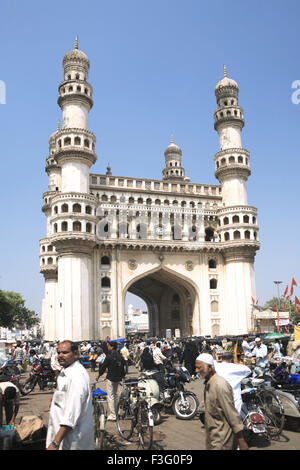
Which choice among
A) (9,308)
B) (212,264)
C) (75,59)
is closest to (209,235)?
(212,264)

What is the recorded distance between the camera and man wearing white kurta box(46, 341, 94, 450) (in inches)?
160

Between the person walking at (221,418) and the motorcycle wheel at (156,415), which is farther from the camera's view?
the motorcycle wheel at (156,415)

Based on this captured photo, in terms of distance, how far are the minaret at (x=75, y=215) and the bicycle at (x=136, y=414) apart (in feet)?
80.0

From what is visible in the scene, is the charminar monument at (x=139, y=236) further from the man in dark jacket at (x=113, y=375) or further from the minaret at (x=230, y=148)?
the man in dark jacket at (x=113, y=375)

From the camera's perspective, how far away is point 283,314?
34750 millimetres

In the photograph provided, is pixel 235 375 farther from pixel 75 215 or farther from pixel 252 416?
pixel 75 215

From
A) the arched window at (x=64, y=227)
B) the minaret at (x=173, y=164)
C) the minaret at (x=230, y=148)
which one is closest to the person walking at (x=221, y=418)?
the arched window at (x=64, y=227)

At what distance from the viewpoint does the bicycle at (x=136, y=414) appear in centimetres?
725

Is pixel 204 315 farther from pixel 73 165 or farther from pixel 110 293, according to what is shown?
pixel 73 165

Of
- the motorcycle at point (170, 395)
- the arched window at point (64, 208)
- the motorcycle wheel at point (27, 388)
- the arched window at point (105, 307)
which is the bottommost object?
the motorcycle wheel at point (27, 388)

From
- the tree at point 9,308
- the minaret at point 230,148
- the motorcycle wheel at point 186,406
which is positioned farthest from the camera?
the tree at point 9,308

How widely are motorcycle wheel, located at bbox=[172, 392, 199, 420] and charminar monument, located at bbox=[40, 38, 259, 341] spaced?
2389 cm

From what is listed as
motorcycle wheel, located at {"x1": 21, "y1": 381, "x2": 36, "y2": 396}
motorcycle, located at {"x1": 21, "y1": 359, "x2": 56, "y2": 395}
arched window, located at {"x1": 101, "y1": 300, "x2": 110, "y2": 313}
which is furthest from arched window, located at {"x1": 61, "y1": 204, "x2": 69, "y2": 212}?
motorcycle wheel, located at {"x1": 21, "y1": 381, "x2": 36, "y2": 396}

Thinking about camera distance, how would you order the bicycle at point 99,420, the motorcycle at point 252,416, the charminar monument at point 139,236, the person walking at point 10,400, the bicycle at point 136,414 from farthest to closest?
the charminar monument at point 139,236 → the person walking at point 10,400 → the motorcycle at point 252,416 → the bicycle at point 136,414 → the bicycle at point 99,420
